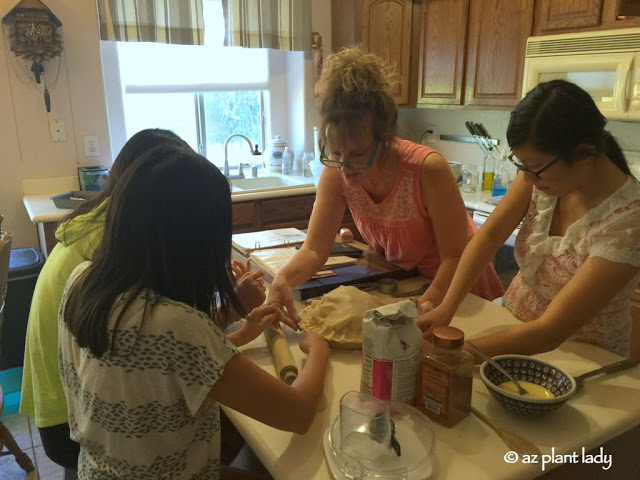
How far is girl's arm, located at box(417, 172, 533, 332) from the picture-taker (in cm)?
136

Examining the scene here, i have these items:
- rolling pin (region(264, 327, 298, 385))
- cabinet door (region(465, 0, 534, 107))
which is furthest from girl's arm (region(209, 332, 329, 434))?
cabinet door (region(465, 0, 534, 107))

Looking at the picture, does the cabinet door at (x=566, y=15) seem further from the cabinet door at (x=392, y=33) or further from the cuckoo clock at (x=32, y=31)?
the cuckoo clock at (x=32, y=31)

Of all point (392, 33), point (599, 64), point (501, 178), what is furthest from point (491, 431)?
point (392, 33)

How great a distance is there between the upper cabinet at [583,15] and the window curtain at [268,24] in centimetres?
155

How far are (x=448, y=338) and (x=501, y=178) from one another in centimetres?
249

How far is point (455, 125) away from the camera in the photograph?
3574mm

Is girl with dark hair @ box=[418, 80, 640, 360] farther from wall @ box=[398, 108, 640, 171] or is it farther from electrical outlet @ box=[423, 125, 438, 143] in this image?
electrical outlet @ box=[423, 125, 438, 143]

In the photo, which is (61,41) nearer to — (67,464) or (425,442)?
(67,464)

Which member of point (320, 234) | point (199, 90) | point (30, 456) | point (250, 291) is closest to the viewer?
point (250, 291)

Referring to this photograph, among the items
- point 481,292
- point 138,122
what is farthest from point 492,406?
point 138,122

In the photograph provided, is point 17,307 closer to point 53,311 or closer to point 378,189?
point 53,311

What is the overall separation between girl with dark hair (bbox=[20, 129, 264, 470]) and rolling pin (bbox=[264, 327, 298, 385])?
163mm

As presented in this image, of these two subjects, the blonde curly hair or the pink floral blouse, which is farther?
the blonde curly hair

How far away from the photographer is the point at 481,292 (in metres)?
1.64
